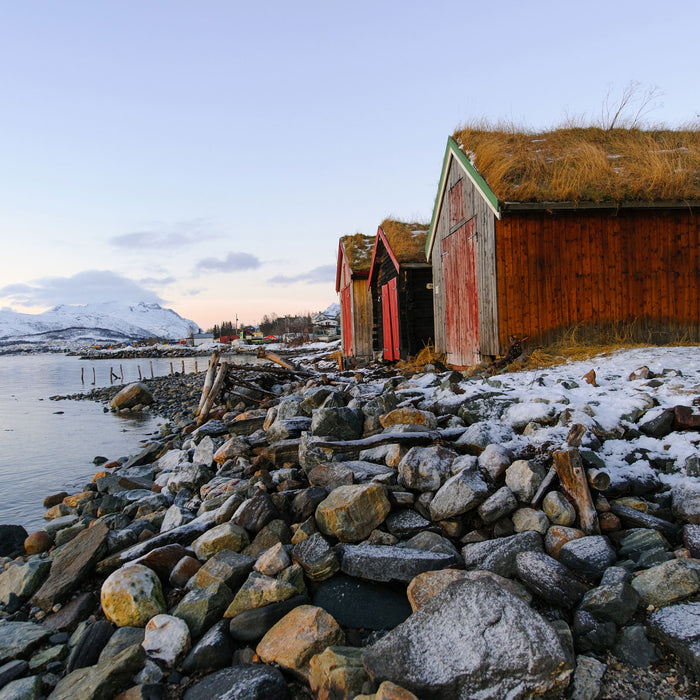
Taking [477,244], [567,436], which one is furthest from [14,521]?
[477,244]

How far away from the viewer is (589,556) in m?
3.31

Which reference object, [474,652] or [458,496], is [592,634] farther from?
[458,496]

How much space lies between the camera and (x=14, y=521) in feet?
24.3

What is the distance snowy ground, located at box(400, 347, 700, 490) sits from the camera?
14.5 feet

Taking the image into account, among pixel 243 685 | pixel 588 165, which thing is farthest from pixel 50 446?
pixel 588 165

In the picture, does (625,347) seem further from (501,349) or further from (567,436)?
(567,436)

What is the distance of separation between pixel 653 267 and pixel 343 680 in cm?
992

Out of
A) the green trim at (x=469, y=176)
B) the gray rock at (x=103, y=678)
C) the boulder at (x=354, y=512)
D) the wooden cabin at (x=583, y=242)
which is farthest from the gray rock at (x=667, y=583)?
the green trim at (x=469, y=176)

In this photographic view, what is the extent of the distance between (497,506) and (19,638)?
397 centimetres

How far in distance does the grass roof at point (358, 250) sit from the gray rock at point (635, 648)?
55.2 ft

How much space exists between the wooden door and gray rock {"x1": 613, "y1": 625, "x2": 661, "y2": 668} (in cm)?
1731

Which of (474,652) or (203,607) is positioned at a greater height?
(474,652)

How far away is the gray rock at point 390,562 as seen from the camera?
3.41 meters

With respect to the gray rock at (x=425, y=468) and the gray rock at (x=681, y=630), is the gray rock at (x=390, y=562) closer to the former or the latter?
the gray rock at (x=425, y=468)
